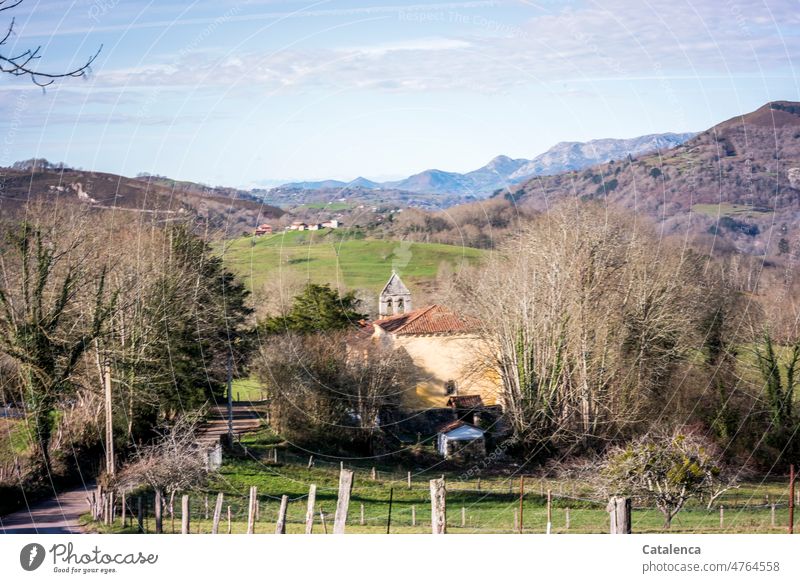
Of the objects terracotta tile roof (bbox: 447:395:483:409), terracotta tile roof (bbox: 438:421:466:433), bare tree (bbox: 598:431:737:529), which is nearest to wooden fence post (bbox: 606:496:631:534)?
bare tree (bbox: 598:431:737:529)

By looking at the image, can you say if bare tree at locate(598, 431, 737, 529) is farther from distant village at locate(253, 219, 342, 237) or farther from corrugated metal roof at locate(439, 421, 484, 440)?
distant village at locate(253, 219, 342, 237)

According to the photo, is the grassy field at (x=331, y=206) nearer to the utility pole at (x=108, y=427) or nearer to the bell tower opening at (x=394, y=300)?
the utility pole at (x=108, y=427)

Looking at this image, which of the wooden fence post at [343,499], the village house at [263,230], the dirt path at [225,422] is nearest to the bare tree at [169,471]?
the dirt path at [225,422]

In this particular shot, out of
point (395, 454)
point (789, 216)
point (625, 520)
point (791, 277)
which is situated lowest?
point (395, 454)

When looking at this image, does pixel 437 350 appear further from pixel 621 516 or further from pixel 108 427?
pixel 621 516

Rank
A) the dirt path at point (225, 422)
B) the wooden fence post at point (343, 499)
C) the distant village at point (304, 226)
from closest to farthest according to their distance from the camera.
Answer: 1. the wooden fence post at point (343, 499)
2. the distant village at point (304, 226)
3. the dirt path at point (225, 422)

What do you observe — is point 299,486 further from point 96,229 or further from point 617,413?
point 96,229

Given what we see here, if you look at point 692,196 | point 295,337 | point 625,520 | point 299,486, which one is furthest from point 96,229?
point 692,196
